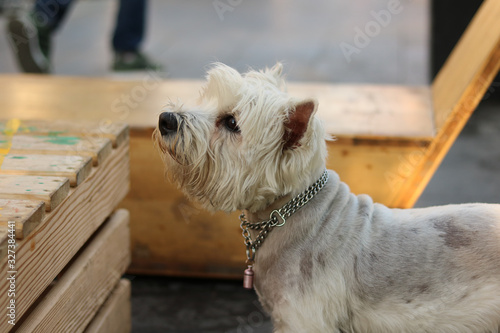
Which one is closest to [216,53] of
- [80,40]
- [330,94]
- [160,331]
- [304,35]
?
[304,35]

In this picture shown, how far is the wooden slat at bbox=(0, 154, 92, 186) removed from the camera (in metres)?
1.83

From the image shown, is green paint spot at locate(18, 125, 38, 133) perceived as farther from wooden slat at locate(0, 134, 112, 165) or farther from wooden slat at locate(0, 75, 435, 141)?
wooden slat at locate(0, 75, 435, 141)

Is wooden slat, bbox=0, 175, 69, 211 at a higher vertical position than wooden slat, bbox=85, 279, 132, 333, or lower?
higher

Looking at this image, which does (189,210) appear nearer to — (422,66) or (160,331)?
(160,331)

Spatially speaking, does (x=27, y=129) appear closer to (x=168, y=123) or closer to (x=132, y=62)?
(x=168, y=123)

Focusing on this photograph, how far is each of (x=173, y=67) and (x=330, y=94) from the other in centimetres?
278

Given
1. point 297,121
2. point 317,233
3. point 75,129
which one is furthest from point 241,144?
point 75,129

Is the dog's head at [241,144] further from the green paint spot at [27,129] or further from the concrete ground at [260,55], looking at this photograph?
the concrete ground at [260,55]

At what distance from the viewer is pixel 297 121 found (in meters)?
1.67

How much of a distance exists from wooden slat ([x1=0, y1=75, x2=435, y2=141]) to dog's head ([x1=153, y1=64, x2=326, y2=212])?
2.97 ft

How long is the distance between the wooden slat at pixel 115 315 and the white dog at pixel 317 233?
65 cm

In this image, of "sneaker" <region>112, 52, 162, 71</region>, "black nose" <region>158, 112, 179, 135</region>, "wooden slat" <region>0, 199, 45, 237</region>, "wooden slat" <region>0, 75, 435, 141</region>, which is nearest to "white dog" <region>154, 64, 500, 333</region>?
"black nose" <region>158, 112, 179, 135</region>

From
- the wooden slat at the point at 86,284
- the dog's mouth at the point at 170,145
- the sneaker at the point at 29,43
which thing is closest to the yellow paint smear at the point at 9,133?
the wooden slat at the point at 86,284

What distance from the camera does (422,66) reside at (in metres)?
5.76
